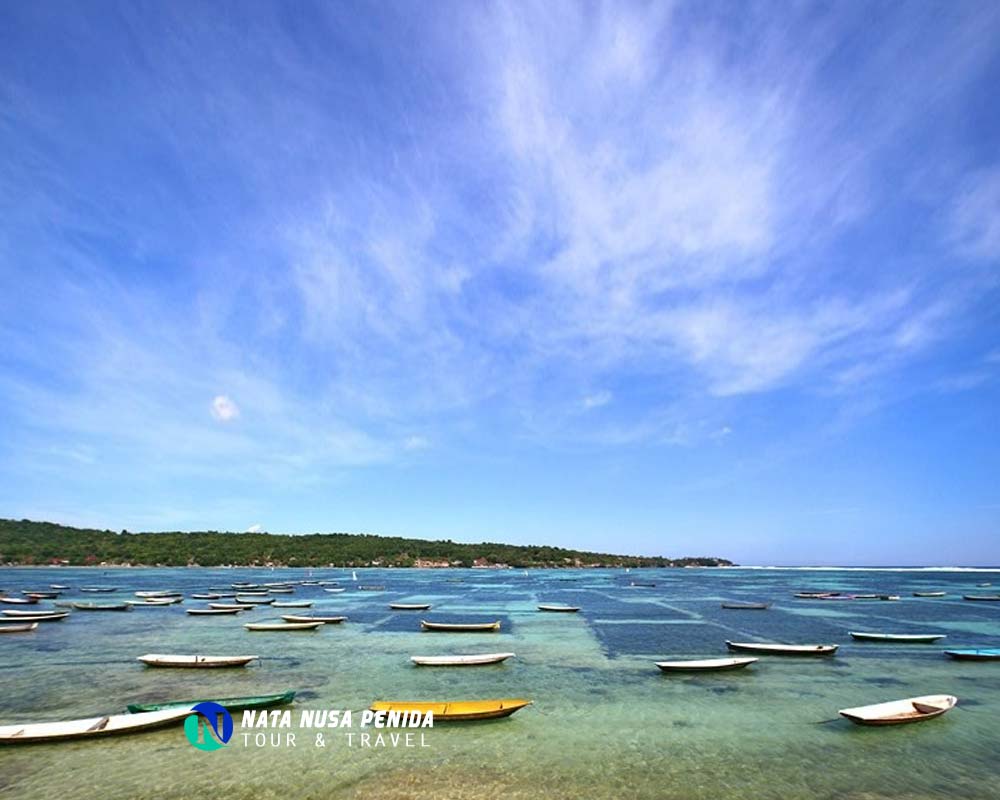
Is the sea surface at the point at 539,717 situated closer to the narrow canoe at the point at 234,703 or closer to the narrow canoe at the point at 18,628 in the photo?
Answer: the narrow canoe at the point at 234,703

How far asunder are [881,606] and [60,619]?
2925 inches

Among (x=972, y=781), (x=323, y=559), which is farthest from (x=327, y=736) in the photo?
(x=323, y=559)

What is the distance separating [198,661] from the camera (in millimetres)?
24266

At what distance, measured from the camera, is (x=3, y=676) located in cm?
2389

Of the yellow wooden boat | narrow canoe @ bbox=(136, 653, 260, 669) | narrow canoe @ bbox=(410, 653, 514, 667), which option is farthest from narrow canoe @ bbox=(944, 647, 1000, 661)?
narrow canoe @ bbox=(136, 653, 260, 669)

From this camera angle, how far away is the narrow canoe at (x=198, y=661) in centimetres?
2400

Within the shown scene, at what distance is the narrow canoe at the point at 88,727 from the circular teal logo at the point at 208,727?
35 cm


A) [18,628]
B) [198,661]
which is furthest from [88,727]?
[18,628]

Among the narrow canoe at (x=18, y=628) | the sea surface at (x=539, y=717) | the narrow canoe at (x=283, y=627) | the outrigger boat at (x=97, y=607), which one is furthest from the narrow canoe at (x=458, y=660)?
the outrigger boat at (x=97, y=607)

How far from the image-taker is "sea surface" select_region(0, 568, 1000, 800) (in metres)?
13.1

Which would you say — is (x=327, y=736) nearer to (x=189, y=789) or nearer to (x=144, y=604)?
(x=189, y=789)

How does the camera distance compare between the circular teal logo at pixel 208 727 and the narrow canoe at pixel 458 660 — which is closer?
the circular teal logo at pixel 208 727

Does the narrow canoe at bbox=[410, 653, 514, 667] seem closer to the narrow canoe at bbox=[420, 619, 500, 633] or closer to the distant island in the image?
the narrow canoe at bbox=[420, 619, 500, 633]

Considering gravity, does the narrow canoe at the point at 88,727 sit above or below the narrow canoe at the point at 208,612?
below
